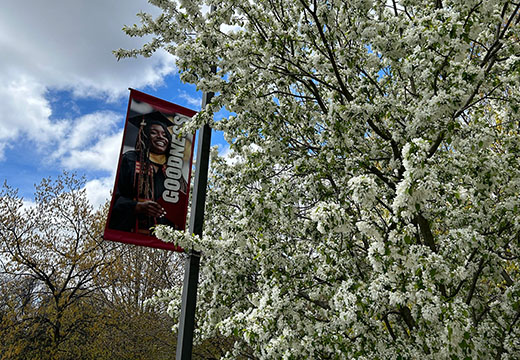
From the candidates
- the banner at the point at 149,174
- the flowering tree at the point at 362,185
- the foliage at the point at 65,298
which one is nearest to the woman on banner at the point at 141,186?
the banner at the point at 149,174

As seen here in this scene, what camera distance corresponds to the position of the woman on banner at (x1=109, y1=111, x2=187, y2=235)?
5.10 meters

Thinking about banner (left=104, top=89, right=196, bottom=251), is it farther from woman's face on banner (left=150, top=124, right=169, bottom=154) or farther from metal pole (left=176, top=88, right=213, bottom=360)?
metal pole (left=176, top=88, right=213, bottom=360)

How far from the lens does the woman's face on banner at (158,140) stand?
5488 mm

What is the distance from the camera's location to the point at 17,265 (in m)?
14.0

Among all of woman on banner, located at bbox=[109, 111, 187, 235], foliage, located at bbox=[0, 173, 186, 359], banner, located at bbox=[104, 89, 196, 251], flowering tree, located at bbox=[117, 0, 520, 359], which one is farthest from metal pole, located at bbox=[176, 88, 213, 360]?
foliage, located at bbox=[0, 173, 186, 359]

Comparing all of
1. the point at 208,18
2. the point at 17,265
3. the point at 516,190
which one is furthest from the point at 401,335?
the point at 17,265

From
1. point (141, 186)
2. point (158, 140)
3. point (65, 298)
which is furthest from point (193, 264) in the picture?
point (65, 298)

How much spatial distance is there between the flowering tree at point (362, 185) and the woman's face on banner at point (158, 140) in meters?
0.89

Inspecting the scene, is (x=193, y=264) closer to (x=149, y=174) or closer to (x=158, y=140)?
(x=149, y=174)

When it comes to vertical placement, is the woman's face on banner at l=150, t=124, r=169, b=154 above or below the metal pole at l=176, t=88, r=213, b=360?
above

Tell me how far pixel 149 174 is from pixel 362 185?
3134 mm

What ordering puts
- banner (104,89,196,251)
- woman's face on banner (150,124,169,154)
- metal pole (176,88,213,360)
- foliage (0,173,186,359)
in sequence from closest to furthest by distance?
1. metal pole (176,88,213,360)
2. banner (104,89,196,251)
3. woman's face on banner (150,124,169,154)
4. foliage (0,173,186,359)

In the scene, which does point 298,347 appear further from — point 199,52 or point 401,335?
point 199,52

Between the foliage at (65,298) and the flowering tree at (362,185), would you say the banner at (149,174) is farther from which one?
the foliage at (65,298)
